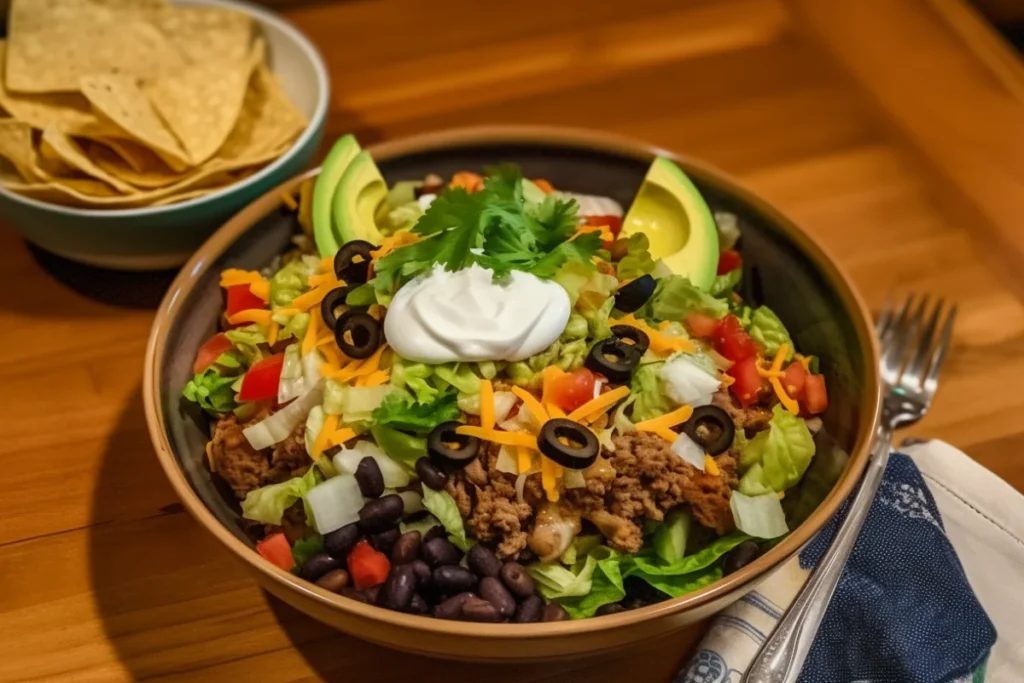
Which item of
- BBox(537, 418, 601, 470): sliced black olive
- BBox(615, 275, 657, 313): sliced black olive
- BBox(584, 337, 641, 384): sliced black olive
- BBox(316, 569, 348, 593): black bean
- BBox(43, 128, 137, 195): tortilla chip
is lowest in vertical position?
BBox(316, 569, 348, 593): black bean

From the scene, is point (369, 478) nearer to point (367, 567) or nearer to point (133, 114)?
point (367, 567)

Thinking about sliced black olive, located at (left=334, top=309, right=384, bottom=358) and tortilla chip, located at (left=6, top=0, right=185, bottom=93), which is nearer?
sliced black olive, located at (left=334, top=309, right=384, bottom=358)

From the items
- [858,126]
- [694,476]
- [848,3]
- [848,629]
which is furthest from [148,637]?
[848,3]

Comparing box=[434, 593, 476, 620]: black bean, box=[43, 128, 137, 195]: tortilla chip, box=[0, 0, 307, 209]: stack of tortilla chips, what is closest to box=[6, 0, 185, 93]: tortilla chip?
box=[0, 0, 307, 209]: stack of tortilla chips

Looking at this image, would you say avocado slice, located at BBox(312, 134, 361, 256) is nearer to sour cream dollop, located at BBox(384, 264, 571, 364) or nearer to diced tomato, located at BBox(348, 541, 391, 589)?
sour cream dollop, located at BBox(384, 264, 571, 364)

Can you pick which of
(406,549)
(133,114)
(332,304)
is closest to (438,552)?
(406,549)

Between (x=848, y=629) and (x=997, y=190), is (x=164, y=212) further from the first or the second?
(x=997, y=190)
